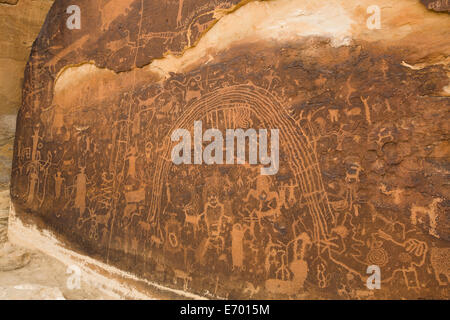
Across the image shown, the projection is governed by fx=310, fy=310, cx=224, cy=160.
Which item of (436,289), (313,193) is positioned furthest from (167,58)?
(436,289)

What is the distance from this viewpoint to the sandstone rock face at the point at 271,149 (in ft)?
5.64

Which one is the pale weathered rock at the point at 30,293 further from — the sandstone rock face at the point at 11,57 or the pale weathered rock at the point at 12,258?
the sandstone rock face at the point at 11,57

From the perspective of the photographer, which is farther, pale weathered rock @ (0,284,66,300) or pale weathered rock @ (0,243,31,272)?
pale weathered rock @ (0,243,31,272)

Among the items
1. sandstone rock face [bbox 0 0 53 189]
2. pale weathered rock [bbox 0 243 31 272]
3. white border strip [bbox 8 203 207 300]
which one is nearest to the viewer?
white border strip [bbox 8 203 207 300]

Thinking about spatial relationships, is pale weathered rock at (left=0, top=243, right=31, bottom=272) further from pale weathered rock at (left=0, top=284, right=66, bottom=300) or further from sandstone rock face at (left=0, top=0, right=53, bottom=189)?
sandstone rock face at (left=0, top=0, right=53, bottom=189)

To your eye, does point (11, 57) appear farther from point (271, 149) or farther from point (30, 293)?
point (271, 149)

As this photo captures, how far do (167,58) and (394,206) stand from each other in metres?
2.09

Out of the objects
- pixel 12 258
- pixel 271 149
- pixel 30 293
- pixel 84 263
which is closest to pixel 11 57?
pixel 12 258

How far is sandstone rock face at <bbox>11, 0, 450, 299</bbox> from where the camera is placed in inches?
67.6

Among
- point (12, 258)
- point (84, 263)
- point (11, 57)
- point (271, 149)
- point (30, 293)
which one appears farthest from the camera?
point (11, 57)

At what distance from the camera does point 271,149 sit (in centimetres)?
211

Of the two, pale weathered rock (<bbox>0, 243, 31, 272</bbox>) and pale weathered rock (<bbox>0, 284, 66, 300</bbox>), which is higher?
pale weathered rock (<bbox>0, 243, 31, 272</bbox>)

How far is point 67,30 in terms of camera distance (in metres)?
3.74

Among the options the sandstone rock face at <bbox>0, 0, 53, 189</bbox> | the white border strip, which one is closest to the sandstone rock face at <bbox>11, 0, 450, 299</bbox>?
the white border strip
